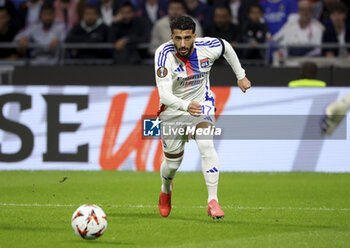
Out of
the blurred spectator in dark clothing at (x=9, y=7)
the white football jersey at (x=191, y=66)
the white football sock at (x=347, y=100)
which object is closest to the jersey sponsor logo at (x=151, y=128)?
the white football sock at (x=347, y=100)

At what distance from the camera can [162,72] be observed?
7691mm

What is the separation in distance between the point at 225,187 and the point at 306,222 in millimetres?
3559

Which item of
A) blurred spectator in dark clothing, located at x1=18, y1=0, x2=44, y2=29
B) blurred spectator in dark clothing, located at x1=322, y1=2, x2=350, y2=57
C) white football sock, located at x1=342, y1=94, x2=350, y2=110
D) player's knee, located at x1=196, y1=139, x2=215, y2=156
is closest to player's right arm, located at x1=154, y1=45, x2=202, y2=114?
player's knee, located at x1=196, y1=139, x2=215, y2=156

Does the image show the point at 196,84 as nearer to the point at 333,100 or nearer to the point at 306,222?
the point at 306,222

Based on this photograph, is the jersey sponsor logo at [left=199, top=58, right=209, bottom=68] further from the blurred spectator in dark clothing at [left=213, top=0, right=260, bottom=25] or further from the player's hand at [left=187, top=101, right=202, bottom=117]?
the blurred spectator in dark clothing at [left=213, top=0, right=260, bottom=25]

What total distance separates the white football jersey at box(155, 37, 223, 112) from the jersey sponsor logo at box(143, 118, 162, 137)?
16.7ft

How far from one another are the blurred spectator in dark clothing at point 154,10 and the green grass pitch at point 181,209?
408 centimetres

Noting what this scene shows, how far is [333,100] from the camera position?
13141 mm

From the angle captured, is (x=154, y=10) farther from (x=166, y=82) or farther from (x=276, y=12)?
(x=166, y=82)

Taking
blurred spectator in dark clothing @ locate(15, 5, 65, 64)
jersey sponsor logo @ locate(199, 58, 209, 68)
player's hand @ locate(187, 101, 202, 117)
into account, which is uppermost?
jersey sponsor logo @ locate(199, 58, 209, 68)

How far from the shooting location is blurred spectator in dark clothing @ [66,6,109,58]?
15297 millimetres

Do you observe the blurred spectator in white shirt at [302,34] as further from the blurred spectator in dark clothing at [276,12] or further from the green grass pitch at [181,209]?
the green grass pitch at [181,209]

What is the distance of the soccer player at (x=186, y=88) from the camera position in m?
7.64

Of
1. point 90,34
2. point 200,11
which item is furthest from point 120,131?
point 200,11
